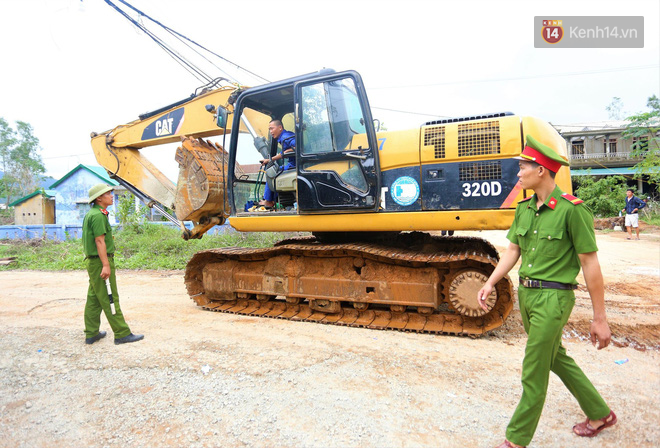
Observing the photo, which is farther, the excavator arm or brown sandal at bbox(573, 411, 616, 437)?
the excavator arm

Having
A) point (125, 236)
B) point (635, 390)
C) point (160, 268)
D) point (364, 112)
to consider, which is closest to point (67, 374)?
point (364, 112)

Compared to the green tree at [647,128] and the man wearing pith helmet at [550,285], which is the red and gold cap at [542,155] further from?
the green tree at [647,128]

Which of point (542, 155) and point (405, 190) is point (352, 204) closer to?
point (405, 190)

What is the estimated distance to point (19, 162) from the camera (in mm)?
35125

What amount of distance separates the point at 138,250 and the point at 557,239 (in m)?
11.3

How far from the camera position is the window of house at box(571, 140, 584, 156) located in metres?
30.8

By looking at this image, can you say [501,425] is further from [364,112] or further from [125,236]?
[125,236]

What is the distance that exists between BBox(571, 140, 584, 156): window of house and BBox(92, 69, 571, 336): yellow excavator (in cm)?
3146

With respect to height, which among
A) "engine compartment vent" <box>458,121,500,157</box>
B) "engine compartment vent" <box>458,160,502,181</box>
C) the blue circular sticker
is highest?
"engine compartment vent" <box>458,121,500,157</box>

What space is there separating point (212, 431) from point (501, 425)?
187cm

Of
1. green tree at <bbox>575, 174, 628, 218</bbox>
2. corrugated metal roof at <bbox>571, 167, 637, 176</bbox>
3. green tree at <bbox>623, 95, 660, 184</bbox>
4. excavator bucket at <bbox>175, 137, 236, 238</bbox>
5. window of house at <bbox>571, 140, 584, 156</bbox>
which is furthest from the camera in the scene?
window of house at <bbox>571, 140, 584, 156</bbox>

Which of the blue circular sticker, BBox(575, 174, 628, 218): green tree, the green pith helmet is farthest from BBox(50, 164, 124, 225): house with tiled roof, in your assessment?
BBox(575, 174, 628, 218): green tree

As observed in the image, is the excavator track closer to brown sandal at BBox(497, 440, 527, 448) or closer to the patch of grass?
brown sandal at BBox(497, 440, 527, 448)

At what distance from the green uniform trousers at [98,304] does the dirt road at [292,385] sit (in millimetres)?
202
